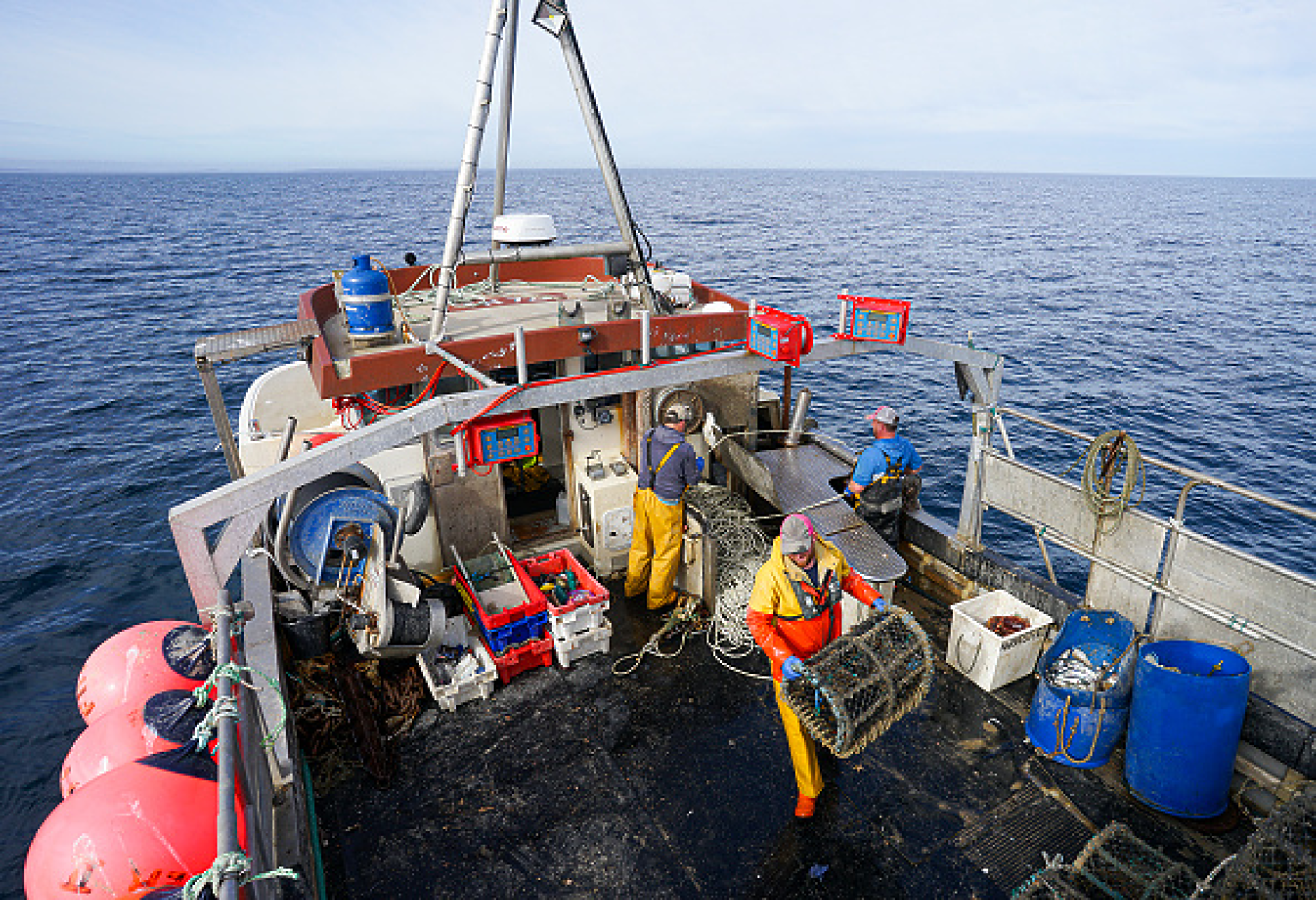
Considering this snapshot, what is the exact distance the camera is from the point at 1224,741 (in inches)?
205

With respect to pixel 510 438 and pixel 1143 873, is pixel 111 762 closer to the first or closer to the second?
pixel 510 438

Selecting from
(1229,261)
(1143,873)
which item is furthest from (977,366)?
(1229,261)

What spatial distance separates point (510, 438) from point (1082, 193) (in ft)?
617

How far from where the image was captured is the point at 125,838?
341cm

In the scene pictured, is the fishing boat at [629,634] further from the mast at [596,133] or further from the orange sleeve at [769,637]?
the orange sleeve at [769,637]

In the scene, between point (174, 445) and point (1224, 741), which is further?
point (174, 445)

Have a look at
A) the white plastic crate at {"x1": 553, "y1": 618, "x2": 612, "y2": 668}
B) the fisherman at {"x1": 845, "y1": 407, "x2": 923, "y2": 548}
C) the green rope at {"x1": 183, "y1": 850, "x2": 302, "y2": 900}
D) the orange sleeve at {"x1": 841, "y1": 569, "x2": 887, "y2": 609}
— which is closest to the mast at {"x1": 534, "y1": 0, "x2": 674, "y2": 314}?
the fisherman at {"x1": 845, "y1": 407, "x2": 923, "y2": 548}

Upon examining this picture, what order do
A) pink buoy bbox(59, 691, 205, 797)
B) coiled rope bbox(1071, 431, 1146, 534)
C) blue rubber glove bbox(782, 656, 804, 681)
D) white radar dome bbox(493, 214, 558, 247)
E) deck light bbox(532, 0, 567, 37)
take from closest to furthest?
pink buoy bbox(59, 691, 205, 797)
blue rubber glove bbox(782, 656, 804, 681)
coiled rope bbox(1071, 431, 1146, 534)
deck light bbox(532, 0, 567, 37)
white radar dome bbox(493, 214, 558, 247)

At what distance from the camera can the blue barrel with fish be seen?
224 inches

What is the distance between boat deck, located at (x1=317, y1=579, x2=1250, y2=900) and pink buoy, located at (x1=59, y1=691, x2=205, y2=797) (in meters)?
1.63

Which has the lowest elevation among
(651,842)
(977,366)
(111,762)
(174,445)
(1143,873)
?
(174,445)

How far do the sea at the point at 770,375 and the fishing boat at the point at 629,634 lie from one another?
1.38 m

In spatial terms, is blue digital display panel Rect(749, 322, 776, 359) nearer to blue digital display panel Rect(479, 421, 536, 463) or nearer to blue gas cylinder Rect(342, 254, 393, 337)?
blue digital display panel Rect(479, 421, 536, 463)

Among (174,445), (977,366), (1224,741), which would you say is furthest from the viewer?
(174,445)
